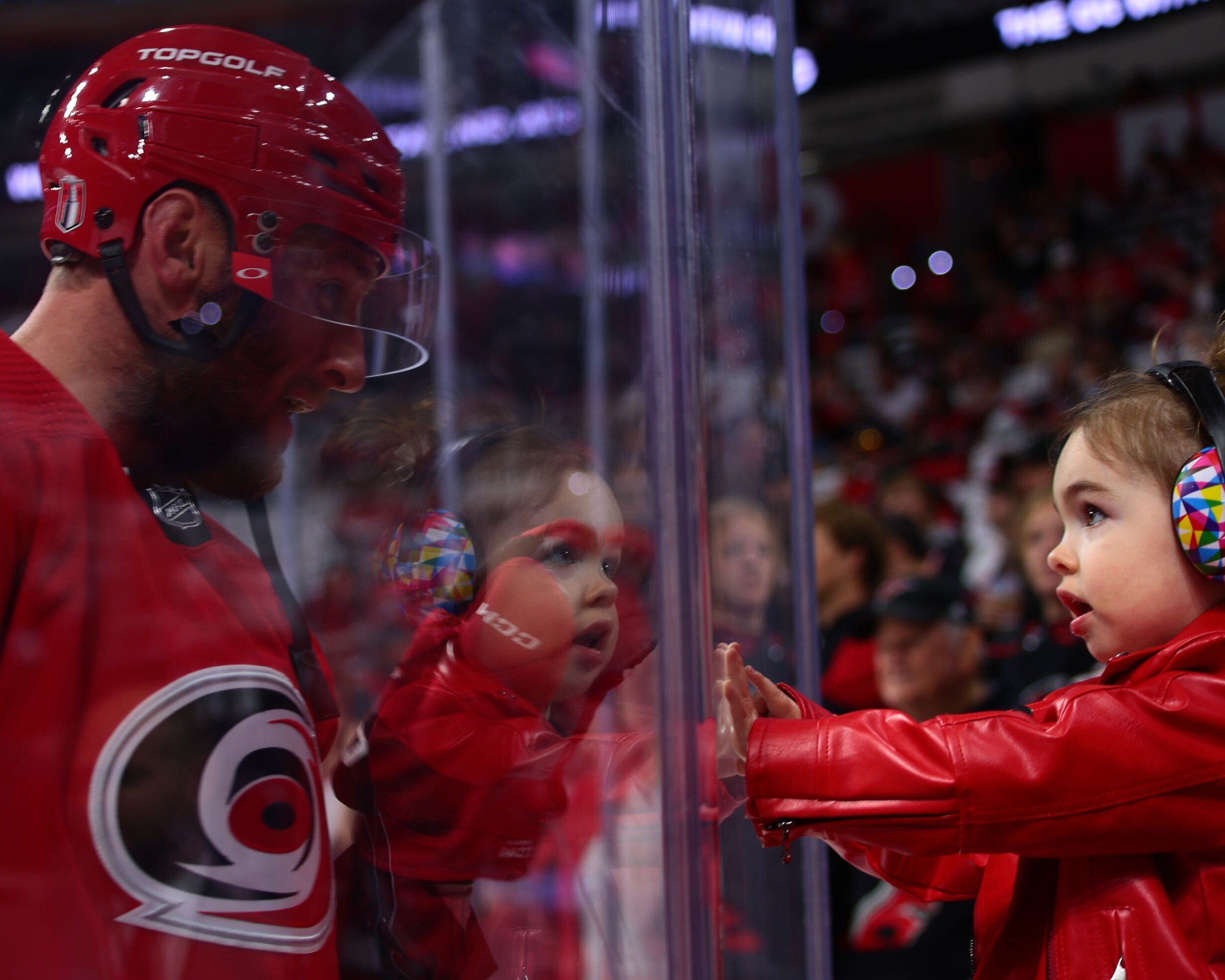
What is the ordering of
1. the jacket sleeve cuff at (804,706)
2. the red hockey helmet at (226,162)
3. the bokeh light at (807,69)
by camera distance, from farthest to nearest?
the bokeh light at (807,69) < the jacket sleeve cuff at (804,706) < the red hockey helmet at (226,162)

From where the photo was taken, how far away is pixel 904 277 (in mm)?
9500

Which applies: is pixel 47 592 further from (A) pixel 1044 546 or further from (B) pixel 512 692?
(A) pixel 1044 546

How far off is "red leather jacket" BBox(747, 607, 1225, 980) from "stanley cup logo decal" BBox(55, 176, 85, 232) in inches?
23.1

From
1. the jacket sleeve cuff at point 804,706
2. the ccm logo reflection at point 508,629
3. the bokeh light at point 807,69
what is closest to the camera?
the ccm logo reflection at point 508,629

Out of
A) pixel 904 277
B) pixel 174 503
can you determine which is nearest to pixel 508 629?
pixel 174 503

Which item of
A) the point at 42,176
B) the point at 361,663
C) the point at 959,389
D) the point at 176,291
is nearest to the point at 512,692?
the point at 361,663

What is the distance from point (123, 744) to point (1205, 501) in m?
0.75

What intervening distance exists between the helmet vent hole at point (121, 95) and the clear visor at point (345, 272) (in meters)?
0.10

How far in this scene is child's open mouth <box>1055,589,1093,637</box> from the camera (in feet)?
3.02

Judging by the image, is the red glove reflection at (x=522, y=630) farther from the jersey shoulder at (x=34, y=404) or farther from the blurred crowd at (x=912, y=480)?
the jersey shoulder at (x=34, y=404)

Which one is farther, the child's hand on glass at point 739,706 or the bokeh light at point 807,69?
the bokeh light at point 807,69

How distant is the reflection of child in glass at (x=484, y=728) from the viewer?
78 centimetres

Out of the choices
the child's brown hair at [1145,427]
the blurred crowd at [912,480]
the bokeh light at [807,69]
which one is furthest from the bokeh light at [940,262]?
the child's brown hair at [1145,427]

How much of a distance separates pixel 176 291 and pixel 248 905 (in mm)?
373
